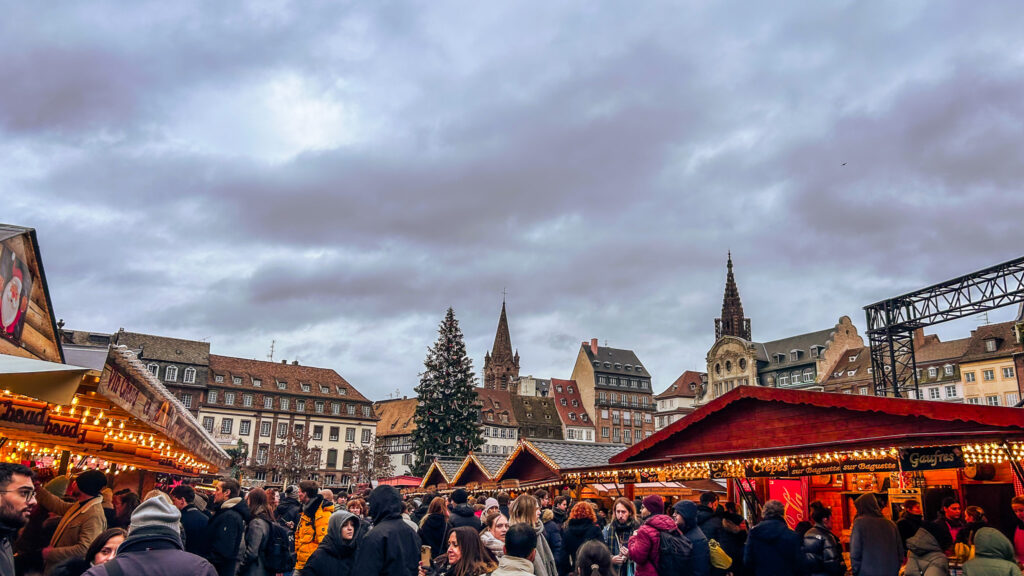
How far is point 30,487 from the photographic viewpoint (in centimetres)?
402

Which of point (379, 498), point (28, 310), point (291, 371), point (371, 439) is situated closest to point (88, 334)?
point (291, 371)

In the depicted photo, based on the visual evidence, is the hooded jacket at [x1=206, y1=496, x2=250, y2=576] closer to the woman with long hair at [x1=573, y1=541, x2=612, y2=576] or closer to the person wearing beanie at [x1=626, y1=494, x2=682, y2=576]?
the woman with long hair at [x1=573, y1=541, x2=612, y2=576]

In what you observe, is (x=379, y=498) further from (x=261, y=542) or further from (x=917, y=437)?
(x=917, y=437)

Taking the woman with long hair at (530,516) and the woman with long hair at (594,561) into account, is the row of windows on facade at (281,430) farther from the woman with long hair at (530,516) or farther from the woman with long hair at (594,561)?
the woman with long hair at (594,561)

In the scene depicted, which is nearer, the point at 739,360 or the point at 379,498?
the point at 379,498

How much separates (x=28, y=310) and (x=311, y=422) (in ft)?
204

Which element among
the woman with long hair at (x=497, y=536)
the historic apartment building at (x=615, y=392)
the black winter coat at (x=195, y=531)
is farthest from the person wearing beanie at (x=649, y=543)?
the historic apartment building at (x=615, y=392)

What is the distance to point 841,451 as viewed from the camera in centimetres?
1075

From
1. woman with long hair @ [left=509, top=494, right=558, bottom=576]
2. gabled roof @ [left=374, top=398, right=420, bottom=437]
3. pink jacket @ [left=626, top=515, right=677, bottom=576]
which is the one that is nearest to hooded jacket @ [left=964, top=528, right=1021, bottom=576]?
pink jacket @ [left=626, top=515, right=677, bottom=576]

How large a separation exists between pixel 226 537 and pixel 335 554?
2.29 meters

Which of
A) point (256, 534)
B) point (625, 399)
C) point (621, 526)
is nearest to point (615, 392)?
point (625, 399)

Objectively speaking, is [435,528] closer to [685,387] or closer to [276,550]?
[276,550]

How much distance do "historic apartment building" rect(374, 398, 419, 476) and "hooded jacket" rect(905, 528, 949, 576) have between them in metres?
68.2

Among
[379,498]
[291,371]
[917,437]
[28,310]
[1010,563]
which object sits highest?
[291,371]
